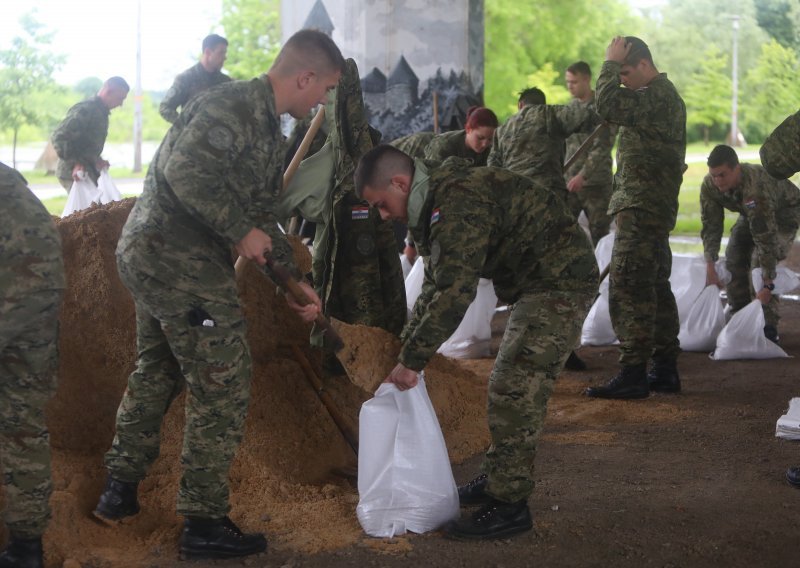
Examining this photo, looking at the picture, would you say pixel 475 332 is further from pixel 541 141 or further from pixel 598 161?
pixel 598 161

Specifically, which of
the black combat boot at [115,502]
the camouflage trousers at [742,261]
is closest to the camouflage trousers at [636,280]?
the camouflage trousers at [742,261]

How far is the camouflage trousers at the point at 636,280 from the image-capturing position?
562cm

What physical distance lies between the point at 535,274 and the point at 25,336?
177cm

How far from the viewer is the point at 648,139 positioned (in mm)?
5613

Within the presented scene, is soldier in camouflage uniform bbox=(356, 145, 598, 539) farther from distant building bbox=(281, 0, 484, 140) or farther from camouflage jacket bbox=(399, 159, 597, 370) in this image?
distant building bbox=(281, 0, 484, 140)

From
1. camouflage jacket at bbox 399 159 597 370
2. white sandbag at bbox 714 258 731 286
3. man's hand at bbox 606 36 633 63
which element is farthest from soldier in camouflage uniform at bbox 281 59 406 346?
white sandbag at bbox 714 258 731 286

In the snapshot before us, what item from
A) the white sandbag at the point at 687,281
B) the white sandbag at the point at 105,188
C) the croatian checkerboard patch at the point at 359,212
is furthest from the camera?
the white sandbag at the point at 105,188

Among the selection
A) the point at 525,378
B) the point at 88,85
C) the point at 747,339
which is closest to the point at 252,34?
the point at 88,85

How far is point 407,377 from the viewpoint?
10.9 feet

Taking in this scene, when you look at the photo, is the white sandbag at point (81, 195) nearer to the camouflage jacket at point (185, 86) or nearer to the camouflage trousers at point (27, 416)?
the camouflage jacket at point (185, 86)

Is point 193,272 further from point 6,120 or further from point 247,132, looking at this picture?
point 6,120

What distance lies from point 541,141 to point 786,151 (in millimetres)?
2311

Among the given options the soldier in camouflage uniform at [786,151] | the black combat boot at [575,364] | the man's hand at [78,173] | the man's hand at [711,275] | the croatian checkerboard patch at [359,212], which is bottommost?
the black combat boot at [575,364]

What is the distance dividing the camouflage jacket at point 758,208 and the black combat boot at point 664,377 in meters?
1.48
